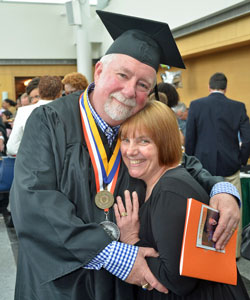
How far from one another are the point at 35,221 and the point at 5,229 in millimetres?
3741

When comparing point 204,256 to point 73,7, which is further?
point 73,7

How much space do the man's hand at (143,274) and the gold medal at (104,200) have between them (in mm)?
230

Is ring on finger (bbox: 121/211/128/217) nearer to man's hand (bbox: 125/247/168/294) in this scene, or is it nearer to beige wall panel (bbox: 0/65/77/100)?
man's hand (bbox: 125/247/168/294)

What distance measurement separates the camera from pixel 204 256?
1.38m

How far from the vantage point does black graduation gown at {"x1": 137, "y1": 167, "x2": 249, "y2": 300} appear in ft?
4.58

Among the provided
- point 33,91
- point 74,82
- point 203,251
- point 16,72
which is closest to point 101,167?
point 203,251

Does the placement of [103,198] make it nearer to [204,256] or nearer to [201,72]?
[204,256]

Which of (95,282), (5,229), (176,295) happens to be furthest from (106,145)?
(5,229)

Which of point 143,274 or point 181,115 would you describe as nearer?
point 143,274

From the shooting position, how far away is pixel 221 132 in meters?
4.04

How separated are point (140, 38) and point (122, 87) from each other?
0.31m

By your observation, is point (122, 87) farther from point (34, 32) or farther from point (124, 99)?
point (34, 32)

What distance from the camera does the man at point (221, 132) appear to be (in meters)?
4.02

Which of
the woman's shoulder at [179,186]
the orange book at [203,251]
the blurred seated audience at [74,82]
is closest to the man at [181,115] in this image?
the blurred seated audience at [74,82]
